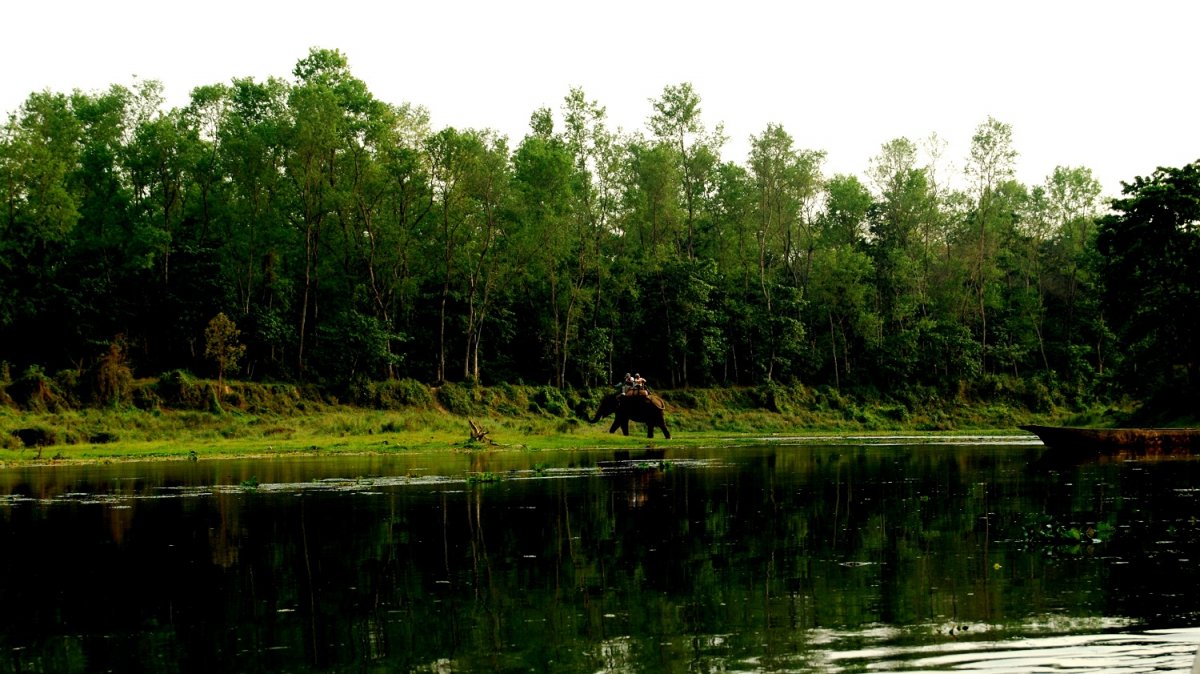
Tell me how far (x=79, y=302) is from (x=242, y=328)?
893 cm

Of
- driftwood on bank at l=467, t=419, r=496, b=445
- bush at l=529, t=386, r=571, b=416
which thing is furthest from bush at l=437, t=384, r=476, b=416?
driftwood on bank at l=467, t=419, r=496, b=445

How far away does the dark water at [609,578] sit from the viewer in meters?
10.4

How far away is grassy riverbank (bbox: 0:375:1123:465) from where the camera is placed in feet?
166

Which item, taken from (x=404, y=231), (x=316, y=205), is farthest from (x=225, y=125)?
(x=404, y=231)

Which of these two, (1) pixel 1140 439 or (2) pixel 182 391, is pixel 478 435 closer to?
(2) pixel 182 391

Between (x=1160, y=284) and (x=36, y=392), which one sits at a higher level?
(x=1160, y=284)

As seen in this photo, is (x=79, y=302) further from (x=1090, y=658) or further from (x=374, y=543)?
(x=1090, y=658)

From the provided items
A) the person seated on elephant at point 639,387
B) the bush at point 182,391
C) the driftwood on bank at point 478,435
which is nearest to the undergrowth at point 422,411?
the bush at point 182,391

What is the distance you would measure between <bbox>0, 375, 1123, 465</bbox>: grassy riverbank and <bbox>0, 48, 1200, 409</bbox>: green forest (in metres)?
2.14

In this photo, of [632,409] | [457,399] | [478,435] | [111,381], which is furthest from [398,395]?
[478,435]

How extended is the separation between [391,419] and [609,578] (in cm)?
5061

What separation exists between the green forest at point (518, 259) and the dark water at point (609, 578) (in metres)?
36.7

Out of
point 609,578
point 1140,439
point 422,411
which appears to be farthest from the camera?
point 422,411

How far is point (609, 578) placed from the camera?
1456 cm
